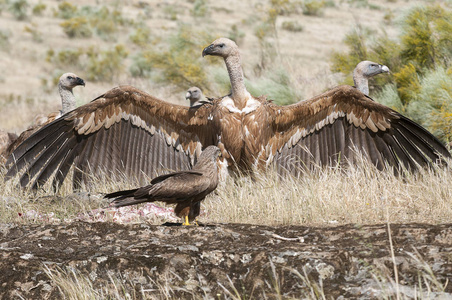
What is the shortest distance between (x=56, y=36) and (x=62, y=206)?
96.9ft

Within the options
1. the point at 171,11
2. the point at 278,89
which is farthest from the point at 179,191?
the point at 171,11

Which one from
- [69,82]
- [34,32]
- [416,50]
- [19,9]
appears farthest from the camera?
[19,9]

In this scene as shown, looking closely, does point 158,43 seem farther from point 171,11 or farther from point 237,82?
point 237,82

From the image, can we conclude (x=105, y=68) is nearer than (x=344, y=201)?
No

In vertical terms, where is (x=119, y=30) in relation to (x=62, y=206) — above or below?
above

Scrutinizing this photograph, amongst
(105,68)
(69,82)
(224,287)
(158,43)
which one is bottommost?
(224,287)

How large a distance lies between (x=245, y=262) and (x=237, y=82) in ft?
14.5

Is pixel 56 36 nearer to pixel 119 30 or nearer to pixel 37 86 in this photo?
pixel 119 30

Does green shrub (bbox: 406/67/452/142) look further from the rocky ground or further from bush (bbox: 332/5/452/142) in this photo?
the rocky ground

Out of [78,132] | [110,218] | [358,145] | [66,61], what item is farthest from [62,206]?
[66,61]

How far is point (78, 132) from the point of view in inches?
311

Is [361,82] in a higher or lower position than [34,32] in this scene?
lower

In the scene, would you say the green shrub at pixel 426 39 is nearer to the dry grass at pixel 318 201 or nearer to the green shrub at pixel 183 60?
the dry grass at pixel 318 201

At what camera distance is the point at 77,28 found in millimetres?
34094
